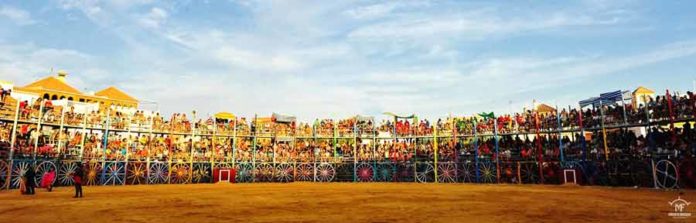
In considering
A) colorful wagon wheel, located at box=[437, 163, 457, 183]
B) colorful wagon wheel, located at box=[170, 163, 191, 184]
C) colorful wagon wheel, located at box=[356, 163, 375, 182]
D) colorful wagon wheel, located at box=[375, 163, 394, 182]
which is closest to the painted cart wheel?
colorful wagon wheel, located at box=[170, 163, 191, 184]

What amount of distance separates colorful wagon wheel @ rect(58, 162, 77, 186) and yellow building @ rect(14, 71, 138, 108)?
31183mm

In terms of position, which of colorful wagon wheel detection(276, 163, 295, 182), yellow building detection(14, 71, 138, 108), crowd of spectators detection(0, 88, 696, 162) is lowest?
colorful wagon wheel detection(276, 163, 295, 182)

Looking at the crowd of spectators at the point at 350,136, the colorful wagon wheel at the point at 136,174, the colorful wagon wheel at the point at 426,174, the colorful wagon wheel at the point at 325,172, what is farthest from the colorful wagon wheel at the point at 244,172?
the colorful wagon wheel at the point at 426,174

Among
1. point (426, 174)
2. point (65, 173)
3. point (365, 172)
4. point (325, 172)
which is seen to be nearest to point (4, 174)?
point (65, 173)

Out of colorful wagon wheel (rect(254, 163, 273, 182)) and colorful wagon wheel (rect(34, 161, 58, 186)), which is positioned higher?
colorful wagon wheel (rect(34, 161, 58, 186))

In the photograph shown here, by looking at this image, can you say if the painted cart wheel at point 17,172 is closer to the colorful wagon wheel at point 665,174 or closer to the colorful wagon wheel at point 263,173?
the colorful wagon wheel at point 263,173

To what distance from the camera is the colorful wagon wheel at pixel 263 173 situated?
34125 mm

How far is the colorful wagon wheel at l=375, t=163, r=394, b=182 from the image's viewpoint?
3442 cm

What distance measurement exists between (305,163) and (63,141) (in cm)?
1764

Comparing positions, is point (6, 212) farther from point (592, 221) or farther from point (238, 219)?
point (592, 221)

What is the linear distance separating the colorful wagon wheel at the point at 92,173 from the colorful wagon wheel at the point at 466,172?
26.4 meters

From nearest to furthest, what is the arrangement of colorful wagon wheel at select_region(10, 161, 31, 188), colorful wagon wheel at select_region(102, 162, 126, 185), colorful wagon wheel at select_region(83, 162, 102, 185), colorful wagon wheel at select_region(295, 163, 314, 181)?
colorful wagon wheel at select_region(10, 161, 31, 188)
colorful wagon wheel at select_region(83, 162, 102, 185)
colorful wagon wheel at select_region(102, 162, 126, 185)
colorful wagon wheel at select_region(295, 163, 314, 181)
